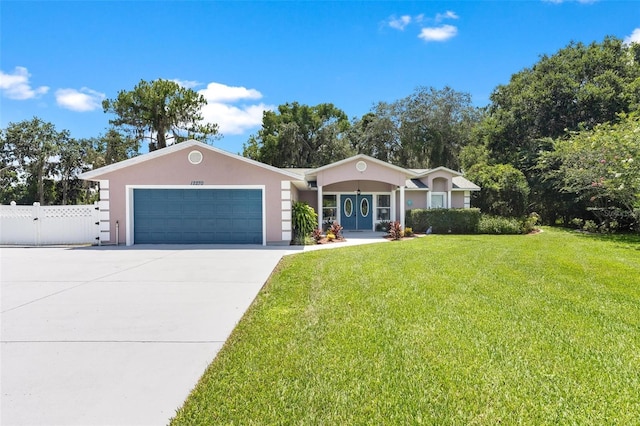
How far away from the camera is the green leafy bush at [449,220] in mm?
18125

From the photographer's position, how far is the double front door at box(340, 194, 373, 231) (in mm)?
20250

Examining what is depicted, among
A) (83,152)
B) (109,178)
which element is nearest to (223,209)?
(109,178)

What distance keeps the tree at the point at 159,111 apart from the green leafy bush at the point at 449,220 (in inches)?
864

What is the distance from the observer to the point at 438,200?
68.1 feet

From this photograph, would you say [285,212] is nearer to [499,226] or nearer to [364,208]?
[364,208]

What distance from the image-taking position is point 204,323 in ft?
15.9

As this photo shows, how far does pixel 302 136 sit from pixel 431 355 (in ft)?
109

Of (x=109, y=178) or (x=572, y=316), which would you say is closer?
(x=572, y=316)

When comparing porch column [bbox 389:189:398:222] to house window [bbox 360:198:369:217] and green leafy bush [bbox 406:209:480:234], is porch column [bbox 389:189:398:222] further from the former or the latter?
house window [bbox 360:198:369:217]

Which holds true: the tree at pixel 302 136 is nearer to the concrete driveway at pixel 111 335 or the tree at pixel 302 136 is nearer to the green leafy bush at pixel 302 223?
the green leafy bush at pixel 302 223

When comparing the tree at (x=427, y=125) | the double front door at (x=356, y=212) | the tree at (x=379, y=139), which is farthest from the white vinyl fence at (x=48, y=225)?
the tree at (x=427, y=125)

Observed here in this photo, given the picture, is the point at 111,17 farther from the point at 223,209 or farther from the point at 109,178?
the point at 223,209

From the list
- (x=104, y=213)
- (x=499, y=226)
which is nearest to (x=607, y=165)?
(x=499, y=226)

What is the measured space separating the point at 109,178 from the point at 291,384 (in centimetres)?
1364
